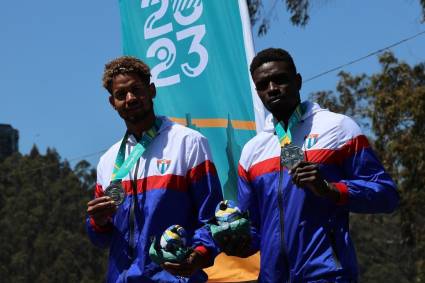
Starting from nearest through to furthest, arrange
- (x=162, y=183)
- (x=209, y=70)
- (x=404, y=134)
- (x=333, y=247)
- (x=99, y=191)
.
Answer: (x=333, y=247)
(x=162, y=183)
(x=99, y=191)
(x=209, y=70)
(x=404, y=134)

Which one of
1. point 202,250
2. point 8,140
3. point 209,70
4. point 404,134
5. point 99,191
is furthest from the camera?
point 8,140

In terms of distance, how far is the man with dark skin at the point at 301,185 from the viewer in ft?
15.7

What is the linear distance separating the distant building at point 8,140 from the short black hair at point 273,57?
74657 mm

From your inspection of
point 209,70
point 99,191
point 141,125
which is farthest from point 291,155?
point 209,70

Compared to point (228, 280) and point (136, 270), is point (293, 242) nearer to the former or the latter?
point (136, 270)

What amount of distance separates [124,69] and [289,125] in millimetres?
899

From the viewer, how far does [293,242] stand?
4.85m

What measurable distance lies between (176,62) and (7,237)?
58.4 metres

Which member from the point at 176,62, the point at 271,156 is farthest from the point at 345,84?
the point at 271,156

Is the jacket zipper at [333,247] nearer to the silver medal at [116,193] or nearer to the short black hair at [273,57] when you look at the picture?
the short black hair at [273,57]

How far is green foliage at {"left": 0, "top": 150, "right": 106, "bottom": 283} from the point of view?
211 feet

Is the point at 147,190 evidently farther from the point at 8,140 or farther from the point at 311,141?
the point at 8,140

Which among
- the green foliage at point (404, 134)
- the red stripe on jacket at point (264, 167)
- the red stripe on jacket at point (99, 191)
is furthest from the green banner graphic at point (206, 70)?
the green foliage at point (404, 134)

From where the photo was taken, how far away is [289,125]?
5.07 m
